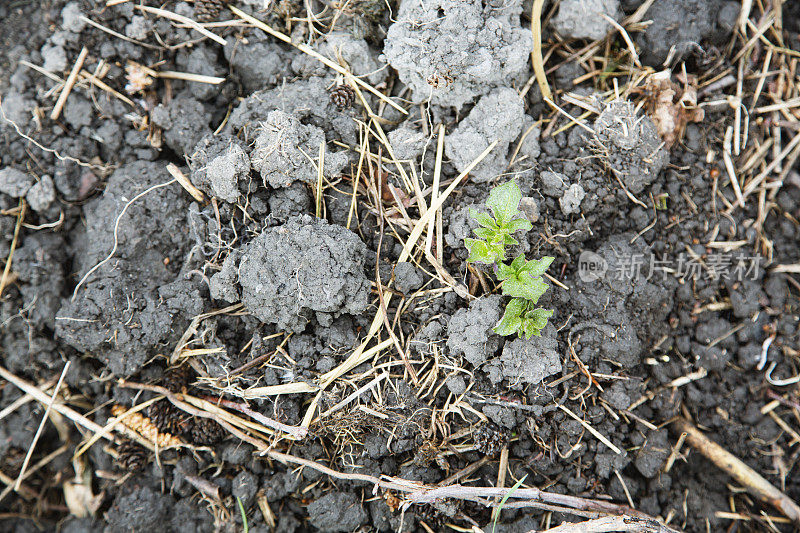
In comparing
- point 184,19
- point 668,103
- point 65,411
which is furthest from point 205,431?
point 668,103

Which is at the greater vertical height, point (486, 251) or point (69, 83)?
point (69, 83)

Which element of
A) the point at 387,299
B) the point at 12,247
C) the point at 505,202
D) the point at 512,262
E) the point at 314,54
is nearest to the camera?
the point at 505,202

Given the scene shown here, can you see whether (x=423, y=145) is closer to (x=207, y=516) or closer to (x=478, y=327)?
(x=478, y=327)

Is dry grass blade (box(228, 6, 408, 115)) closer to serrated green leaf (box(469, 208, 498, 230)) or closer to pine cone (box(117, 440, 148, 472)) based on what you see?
serrated green leaf (box(469, 208, 498, 230))

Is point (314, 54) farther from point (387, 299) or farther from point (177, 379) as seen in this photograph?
point (177, 379)

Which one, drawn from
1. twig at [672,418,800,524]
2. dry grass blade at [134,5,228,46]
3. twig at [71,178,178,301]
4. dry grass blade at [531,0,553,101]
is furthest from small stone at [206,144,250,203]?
twig at [672,418,800,524]

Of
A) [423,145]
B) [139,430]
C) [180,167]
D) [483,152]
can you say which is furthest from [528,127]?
[139,430]
